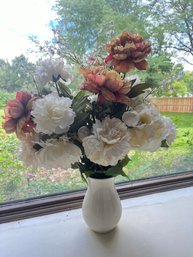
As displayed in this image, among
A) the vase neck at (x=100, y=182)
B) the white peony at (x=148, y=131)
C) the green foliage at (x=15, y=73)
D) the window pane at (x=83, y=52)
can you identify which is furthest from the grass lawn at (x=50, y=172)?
the white peony at (x=148, y=131)

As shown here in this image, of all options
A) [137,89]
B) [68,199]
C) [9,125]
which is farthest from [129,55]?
[68,199]

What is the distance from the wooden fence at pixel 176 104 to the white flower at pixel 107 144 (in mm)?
488

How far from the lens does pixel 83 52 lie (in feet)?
3.05

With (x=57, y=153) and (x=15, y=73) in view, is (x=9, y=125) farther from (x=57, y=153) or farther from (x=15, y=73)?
(x=15, y=73)

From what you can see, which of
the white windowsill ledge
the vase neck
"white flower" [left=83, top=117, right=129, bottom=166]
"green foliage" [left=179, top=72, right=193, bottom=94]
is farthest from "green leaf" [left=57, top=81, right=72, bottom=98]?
"green foliage" [left=179, top=72, right=193, bottom=94]

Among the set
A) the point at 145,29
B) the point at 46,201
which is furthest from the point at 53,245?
the point at 145,29

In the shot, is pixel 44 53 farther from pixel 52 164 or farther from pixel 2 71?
pixel 52 164

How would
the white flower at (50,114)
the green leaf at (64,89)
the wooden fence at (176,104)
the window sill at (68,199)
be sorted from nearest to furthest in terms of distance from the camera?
the white flower at (50,114), the green leaf at (64,89), the window sill at (68,199), the wooden fence at (176,104)

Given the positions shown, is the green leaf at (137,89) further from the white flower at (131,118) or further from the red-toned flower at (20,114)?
the red-toned flower at (20,114)

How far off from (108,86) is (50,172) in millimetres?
520

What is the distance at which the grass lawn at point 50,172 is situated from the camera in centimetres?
89

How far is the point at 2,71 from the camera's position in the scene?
0.86 m

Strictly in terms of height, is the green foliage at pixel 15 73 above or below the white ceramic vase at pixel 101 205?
above

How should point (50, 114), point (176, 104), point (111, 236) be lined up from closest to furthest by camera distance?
point (50, 114) → point (111, 236) → point (176, 104)
